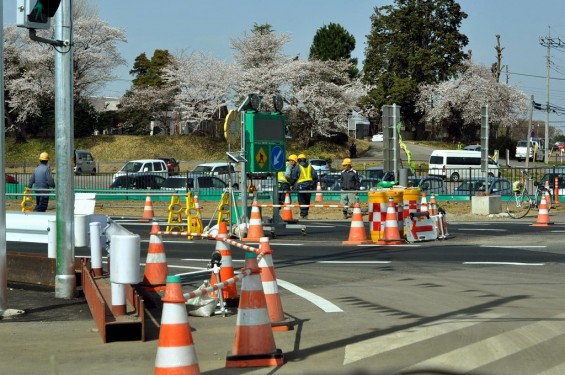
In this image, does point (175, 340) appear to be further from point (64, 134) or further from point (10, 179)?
point (10, 179)

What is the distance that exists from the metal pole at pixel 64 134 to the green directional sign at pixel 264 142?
9.77 meters

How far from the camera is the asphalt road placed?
795 cm

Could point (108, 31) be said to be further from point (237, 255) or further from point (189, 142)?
point (237, 255)

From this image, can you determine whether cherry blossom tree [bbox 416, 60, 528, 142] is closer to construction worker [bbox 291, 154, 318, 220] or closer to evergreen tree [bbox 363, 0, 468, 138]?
evergreen tree [bbox 363, 0, 468, 138]

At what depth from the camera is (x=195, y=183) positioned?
37.3 meters

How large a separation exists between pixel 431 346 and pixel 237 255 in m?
9.19

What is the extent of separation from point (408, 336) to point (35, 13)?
529 cm

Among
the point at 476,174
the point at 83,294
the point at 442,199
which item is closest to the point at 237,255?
the point at 83,294

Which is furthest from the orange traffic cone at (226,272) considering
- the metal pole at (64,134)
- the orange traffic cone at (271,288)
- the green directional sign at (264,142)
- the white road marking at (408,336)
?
the green directional sign at (264,142)

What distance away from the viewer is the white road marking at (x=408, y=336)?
8.34 meters

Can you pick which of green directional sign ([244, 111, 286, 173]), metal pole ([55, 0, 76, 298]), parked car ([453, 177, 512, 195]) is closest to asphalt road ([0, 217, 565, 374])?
metal pole ([55, 0, 76, 298])

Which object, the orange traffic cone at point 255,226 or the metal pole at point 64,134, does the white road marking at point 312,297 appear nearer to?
the metal pole at point 64,134

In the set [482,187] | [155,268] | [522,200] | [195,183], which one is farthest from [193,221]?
[482,187]

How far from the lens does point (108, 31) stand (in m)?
74.8
